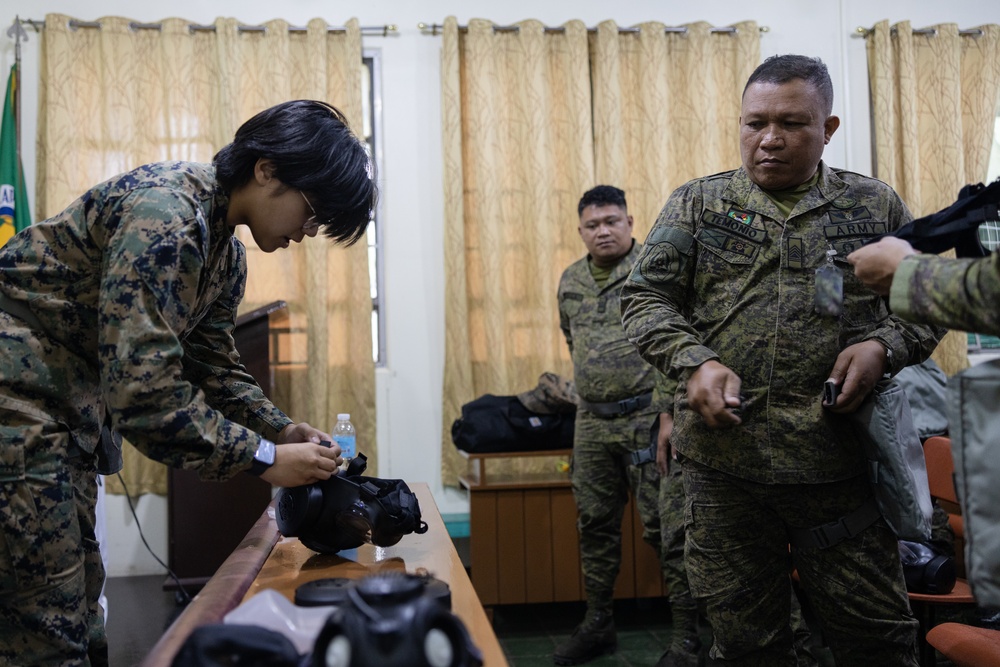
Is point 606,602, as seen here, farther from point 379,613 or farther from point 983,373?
point 379,613

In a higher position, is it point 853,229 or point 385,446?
point 853,229

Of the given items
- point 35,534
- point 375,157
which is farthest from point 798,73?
point 375,157

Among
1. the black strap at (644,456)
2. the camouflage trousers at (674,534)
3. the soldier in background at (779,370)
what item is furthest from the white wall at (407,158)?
the soldier in background at (779,370)

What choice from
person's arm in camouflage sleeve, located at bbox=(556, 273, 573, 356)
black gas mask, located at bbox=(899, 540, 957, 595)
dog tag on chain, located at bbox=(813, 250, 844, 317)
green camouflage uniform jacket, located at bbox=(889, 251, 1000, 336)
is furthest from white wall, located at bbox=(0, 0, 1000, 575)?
green camouflage uniform jacket, located at bbox=(889, 251, 1000, 336)

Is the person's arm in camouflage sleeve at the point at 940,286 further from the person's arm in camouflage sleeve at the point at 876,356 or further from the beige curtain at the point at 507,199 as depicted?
the beige curtain at the point at 507,199

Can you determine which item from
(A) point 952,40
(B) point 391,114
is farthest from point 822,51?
(B) point 391,114

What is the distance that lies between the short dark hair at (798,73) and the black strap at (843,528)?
797 millimetres

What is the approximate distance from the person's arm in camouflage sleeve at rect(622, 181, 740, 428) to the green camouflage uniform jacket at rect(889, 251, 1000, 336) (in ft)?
1.26

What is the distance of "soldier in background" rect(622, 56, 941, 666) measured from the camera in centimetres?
157

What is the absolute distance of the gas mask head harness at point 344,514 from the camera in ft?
4.65

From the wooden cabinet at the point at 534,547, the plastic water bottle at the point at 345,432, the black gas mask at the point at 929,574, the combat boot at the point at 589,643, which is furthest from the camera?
the plastic water bottle at the point at 345,432

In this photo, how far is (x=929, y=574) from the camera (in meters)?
2.21

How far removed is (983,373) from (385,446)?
342 centimetres

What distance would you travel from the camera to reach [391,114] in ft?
14.3
